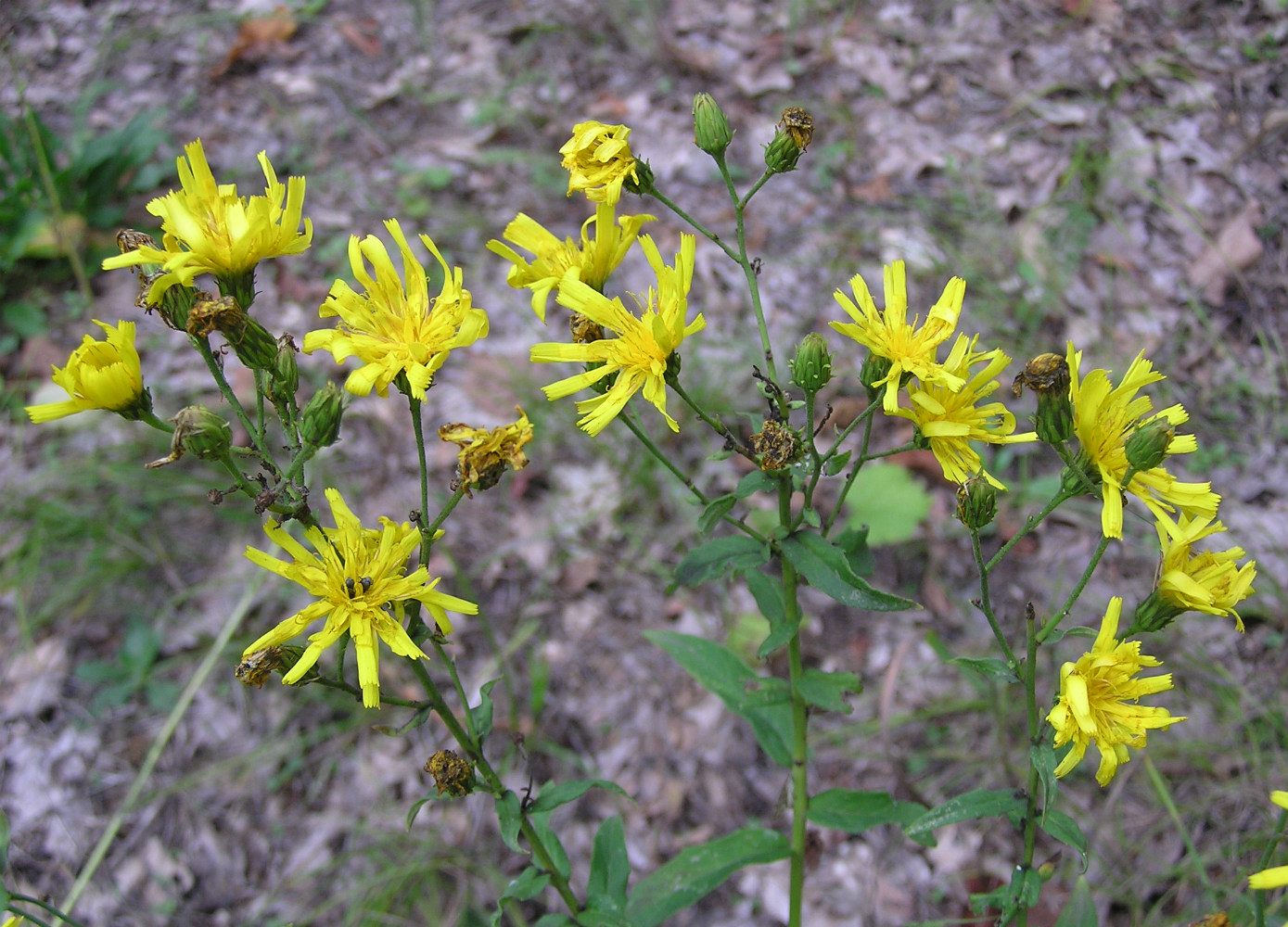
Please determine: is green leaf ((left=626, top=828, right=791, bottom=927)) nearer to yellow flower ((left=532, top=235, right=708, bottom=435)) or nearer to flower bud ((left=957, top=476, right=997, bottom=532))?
flower bud ((left=957, top=476, right=997, bottom=532))

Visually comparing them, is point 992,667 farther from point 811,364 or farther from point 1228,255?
point 1228,255

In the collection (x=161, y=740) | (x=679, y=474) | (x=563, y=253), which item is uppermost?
(x=563, y=253)

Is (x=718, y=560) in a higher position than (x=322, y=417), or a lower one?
lower

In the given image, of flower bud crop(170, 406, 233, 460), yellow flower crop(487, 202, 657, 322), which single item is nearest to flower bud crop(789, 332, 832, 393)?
yellow flower crop(487, 202, 657, 322)

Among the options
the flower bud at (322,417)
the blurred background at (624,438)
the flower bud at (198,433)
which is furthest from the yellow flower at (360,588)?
the blurred background at (624,438)

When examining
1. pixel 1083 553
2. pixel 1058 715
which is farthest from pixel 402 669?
pixel 1083 553

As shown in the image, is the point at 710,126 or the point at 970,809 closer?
the point at 970,809

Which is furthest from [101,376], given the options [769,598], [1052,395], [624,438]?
[624,438]
